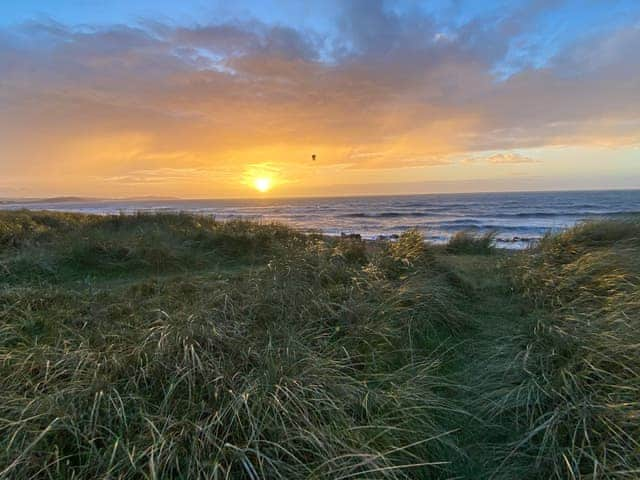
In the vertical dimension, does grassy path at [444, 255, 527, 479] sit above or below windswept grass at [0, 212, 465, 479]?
below

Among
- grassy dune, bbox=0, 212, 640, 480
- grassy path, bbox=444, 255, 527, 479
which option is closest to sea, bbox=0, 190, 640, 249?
grassy path, bbox=444, 255, 527, 479

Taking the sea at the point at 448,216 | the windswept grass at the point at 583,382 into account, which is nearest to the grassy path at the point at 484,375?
the windswept grass at the point at 583,382

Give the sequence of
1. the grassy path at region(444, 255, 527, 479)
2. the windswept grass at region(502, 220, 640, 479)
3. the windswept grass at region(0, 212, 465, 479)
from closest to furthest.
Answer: the windswept grass at region(0, 212, 465, 479) → the windswept grass at region(502, 220, 640, 479) → the grassy path at region(444, 255, 527, 479)

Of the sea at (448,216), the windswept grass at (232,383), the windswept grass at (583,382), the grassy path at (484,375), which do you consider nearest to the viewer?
the windswept grass at (232,383)

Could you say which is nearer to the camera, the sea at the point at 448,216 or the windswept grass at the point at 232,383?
the windswept grass at the point at 232,383

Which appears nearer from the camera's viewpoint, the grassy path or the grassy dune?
the grassy dune

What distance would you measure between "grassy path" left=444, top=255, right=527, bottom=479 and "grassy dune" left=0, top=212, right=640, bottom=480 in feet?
0.05

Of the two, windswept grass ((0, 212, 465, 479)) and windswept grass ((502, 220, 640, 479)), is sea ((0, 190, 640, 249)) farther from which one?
windswept grass ((0, 212, 465, 479))

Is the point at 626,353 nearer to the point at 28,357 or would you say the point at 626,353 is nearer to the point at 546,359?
the point at 546,359

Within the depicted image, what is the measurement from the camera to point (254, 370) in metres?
2.33

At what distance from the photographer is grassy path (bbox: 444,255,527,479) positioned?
6.54ft

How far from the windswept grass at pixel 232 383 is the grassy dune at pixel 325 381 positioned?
0.05 feet

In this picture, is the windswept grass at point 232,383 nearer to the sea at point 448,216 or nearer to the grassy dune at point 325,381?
the grassy dune at point 325,381

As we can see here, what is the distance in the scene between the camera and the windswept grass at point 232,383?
165cm
